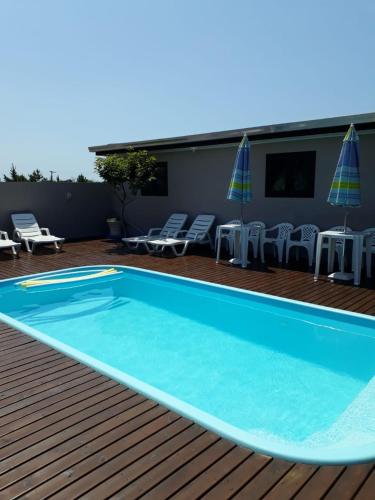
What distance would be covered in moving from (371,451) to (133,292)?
4.80 metres

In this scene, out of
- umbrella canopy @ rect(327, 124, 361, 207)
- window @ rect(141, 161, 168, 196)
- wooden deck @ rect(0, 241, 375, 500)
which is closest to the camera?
wooden deck @ rect(0, 241, 375, 500)

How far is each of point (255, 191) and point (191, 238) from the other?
1.77m

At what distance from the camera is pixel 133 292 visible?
6.55 metres

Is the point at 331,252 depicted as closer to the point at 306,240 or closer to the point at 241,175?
the point at 306,240

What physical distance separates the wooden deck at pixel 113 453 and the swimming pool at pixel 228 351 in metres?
0.12

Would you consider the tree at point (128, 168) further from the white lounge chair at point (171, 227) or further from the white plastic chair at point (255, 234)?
the white plastic chair at point (255, 234)

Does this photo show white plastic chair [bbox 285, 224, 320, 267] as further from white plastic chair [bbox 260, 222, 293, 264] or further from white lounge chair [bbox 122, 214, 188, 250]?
white lounge chair [bbox 122, 214, 188, 250]

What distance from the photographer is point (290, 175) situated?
26.3 feet

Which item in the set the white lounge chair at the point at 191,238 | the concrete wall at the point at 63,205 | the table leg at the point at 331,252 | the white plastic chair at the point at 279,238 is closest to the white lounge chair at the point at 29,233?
the concrete wall at the point at 63,205

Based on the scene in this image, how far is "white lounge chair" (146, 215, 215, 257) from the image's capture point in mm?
8555

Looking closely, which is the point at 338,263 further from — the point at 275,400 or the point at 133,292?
the point at 275,400

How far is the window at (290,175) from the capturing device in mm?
7758

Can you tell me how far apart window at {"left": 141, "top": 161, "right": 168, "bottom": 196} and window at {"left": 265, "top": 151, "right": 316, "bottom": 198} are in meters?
3.04

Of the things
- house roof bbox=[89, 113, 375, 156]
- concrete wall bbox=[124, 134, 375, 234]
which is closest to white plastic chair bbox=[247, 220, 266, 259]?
concrete wall bbox=[124, 134, 375, 234]
